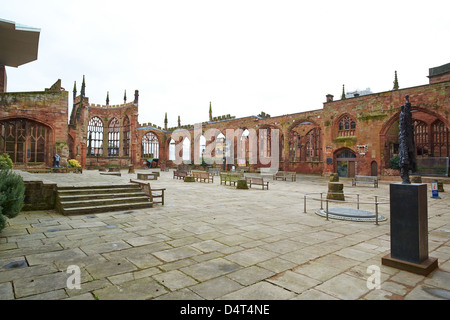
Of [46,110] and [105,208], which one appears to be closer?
[105,208]

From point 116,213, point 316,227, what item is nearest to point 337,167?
point 316,227

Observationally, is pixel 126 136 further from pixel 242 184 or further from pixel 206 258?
pixel 206 258

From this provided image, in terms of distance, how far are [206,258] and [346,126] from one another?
21735 mm

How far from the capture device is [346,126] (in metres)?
22.1

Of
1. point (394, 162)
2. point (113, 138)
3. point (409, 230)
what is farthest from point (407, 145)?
point (113, 138)

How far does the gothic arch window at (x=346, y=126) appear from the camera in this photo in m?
21.7

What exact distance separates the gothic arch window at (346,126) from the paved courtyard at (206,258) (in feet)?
54.3

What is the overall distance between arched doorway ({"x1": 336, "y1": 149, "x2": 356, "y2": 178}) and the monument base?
20.3 m

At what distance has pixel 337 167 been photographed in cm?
2297

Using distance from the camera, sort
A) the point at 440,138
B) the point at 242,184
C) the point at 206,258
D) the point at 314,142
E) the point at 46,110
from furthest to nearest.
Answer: the point at 314,142, the point at 440,138, the point at 46,110, the point at 242,184, the point at 206,258

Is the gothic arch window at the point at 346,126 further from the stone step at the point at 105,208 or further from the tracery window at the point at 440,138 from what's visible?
the stone step at the point at 105,208

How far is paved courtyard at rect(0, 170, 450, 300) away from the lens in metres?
2.71
